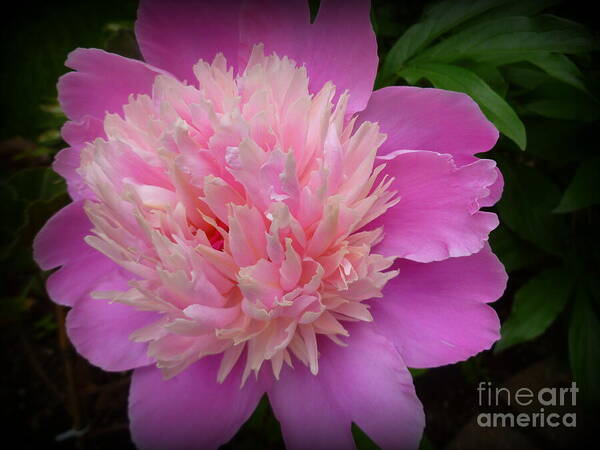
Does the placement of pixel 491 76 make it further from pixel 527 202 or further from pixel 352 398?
pixel 352 398

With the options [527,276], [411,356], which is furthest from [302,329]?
[527,276]

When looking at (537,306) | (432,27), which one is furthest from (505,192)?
(432,27)

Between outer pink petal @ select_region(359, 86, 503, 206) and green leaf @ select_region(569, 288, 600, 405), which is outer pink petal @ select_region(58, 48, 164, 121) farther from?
green leaf @ select_region(569, 288, 600, 405)

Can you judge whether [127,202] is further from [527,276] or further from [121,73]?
[527,276]

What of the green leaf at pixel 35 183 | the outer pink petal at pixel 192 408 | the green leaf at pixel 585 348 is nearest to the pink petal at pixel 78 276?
the outer pink petal at pixel 192 408

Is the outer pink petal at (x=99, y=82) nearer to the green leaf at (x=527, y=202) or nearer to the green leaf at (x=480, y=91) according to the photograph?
the green leaf at (x=480, y=91)

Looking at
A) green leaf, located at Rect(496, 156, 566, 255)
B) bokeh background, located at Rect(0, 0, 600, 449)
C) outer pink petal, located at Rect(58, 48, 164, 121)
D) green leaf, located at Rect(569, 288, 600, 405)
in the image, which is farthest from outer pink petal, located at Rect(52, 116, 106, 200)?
green leaf, located at Rect(569, 288, 600, 405)

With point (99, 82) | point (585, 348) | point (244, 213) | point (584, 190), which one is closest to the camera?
point (244, 213)
